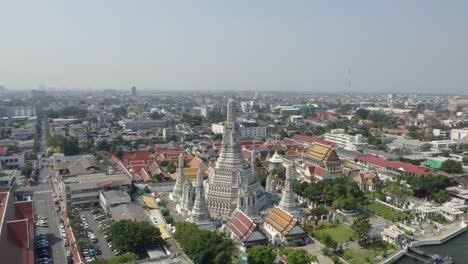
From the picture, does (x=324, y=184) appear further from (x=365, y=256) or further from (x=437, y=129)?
(x=437, y=129)

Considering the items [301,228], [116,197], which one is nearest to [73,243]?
[116,197]

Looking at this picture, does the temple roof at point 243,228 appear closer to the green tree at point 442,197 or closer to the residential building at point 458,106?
the green tree at point 442,197

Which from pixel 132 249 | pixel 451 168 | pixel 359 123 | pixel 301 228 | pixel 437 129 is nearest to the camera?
pixel 132 249

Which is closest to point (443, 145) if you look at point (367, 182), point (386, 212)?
point (367, 182)

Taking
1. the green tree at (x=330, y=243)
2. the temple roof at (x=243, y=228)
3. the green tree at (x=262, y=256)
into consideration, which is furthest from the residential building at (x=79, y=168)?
the green tree at (x=330, y=243)

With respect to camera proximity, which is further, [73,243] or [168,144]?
[168,144]

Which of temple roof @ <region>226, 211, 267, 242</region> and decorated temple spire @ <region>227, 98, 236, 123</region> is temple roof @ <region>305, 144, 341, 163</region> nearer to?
decorated temple spire @ <region>227, 98, 236, 123</region>

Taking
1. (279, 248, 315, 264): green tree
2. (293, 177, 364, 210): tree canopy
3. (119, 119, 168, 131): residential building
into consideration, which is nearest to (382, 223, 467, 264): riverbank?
(279, 248, 315, 264): green tree
